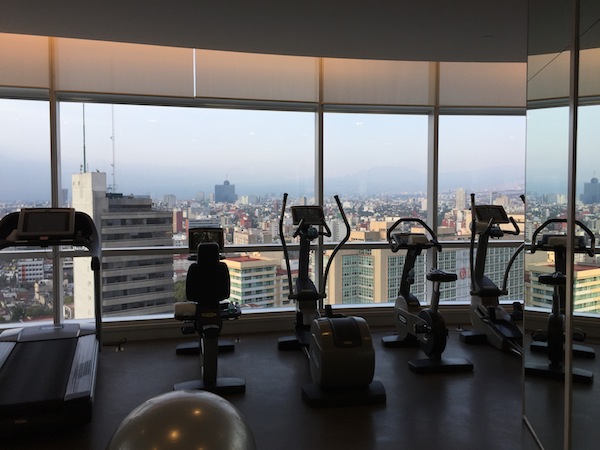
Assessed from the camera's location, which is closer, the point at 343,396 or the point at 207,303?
the point at 343,396

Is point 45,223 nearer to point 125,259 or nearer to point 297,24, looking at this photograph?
point 125,259

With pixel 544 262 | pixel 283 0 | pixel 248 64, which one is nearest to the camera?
pixel 544 262

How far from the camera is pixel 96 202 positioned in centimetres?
635

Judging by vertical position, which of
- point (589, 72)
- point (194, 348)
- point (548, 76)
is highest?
point (548, 76)

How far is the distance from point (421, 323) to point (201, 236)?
2588 mm

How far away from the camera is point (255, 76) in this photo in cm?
658

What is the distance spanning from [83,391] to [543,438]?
3.32 metres

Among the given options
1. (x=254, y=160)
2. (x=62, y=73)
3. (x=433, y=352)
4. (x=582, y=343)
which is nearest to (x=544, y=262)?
(x=582, y=343)

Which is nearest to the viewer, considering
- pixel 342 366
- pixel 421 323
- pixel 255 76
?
pixel 342 366

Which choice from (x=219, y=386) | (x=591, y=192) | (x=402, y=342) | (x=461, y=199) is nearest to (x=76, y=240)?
(x=219, y=386)

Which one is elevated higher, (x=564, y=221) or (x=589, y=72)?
(x=589, y=72)

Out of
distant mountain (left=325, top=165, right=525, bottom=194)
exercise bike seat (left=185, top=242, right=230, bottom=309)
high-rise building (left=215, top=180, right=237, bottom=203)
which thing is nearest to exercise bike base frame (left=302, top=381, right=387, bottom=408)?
exercise bike seat (left=185, top=242, right=230, bottom=309)

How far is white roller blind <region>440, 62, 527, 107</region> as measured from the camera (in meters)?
7.00

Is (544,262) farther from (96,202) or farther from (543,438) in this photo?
(96,202)
